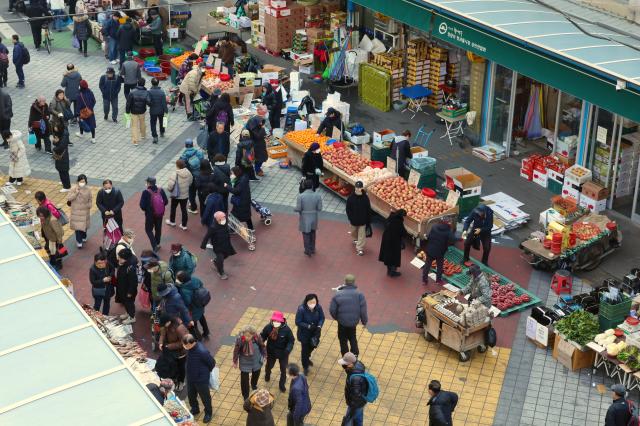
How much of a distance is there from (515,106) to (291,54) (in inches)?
350

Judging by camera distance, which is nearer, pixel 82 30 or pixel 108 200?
pixel 108 200

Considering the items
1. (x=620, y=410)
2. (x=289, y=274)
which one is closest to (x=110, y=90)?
(x=289, y=274)

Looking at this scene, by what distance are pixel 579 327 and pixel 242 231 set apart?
23.7ft

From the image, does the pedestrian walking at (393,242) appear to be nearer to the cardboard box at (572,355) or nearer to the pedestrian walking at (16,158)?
the cardboard box at (572,355)

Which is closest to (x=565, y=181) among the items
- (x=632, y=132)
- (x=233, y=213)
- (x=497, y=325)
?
(x=632, y=132)

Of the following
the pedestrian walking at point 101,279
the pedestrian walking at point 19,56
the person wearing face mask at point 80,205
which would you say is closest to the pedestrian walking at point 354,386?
the pedestrian walking at point 101,279

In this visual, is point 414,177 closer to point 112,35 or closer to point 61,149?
point 61,149

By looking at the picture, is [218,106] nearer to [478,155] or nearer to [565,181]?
[478,155]

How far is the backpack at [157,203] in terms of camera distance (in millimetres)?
20453

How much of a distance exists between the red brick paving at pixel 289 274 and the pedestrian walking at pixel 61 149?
1.94m

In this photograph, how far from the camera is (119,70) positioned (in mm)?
31656

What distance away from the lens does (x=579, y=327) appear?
1744cm

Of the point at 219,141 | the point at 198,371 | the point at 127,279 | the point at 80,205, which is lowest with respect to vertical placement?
the point at 198,371

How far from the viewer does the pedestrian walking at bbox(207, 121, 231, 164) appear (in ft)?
77.6
